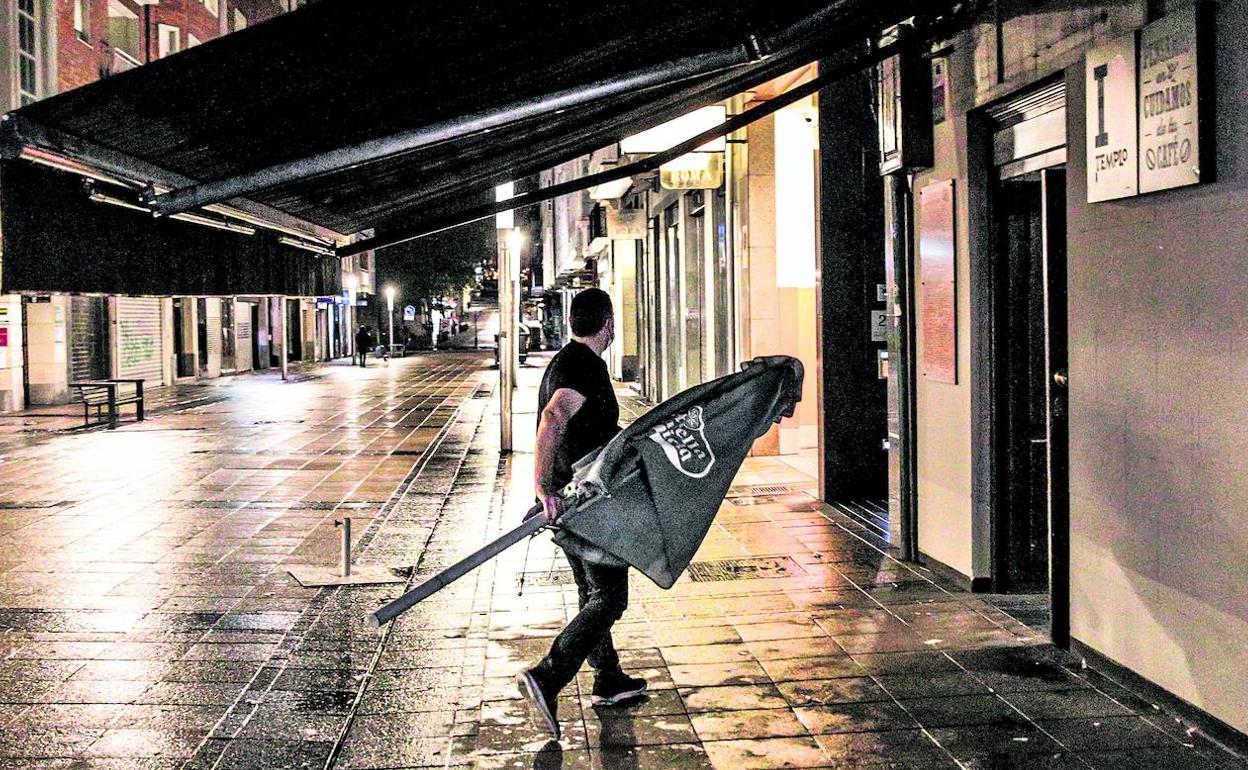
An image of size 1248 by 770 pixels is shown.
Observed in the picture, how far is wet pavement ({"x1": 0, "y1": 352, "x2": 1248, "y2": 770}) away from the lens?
5.12 m

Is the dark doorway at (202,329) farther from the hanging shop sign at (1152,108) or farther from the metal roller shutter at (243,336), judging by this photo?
the hanging shop sign at (1152,108)

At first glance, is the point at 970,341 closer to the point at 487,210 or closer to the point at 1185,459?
the point at 1185,459

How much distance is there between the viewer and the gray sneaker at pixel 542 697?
5.26 meters

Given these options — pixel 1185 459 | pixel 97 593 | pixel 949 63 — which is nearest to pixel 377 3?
pixel 1185 459

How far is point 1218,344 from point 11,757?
5.02 m

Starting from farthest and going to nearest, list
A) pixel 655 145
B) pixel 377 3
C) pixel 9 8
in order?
pixel 9 8 → pixel 655 145 → pixel 377 3

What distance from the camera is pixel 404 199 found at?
26.5 ft

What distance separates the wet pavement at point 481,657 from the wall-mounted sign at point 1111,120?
2282 mm

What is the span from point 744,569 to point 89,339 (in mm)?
25601

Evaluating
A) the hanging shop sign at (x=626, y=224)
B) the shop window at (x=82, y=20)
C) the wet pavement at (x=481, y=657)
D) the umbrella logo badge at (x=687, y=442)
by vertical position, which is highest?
the shop window at (x=82, y=20)

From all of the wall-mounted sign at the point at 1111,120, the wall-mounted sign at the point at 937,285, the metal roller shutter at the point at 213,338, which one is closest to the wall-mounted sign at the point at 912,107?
the wall-mounted sign at the point at 937,285

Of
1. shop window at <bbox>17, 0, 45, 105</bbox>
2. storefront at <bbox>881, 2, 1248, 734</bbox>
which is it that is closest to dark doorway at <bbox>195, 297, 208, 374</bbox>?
shop window at <bbox>17, 0, 45, 105</bbox>

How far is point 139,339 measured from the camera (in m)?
33.6

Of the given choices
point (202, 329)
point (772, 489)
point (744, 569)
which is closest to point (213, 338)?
point (202, 329)
